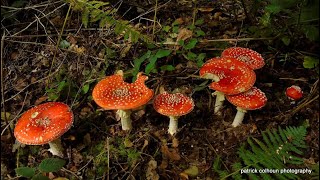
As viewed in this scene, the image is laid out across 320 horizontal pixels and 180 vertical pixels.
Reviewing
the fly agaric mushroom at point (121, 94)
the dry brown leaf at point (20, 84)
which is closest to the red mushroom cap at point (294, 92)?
the fly agaric mushroom at point (121, 94)

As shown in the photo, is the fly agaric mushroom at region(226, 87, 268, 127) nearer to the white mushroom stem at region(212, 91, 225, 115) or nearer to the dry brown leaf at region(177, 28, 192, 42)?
the white mushroom stem at region(212, 91, 225, 115)

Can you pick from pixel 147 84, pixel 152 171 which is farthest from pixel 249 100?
pixel 147 84

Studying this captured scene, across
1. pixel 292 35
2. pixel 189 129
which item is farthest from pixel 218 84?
pixel 292 35

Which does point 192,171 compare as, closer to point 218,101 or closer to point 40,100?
point 218,101

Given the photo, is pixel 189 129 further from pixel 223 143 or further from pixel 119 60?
pixel 119 60

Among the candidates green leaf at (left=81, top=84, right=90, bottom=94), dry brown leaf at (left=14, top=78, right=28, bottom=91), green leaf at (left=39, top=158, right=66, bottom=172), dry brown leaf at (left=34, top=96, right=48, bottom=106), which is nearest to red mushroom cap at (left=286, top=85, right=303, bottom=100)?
green leaf at (left=81, top=84, right=90, bottom=94)

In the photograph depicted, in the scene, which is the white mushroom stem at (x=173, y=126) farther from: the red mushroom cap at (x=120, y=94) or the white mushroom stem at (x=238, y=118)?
the white mushroom stem at (x=238, y=118)
